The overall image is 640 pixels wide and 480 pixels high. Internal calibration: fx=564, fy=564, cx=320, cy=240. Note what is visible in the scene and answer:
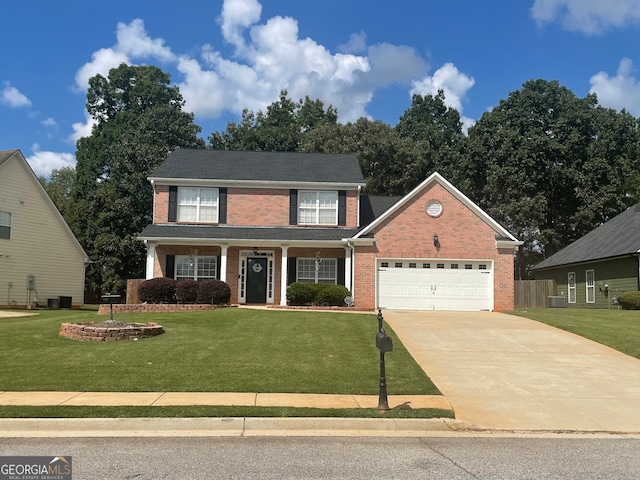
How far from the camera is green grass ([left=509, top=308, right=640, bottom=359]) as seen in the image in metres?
14.6

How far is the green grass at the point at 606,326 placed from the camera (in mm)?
14594

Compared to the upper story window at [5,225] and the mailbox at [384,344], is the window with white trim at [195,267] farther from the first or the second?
the mailbox at [384,344]

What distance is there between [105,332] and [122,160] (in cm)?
3215

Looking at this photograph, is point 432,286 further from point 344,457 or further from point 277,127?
point 277,127

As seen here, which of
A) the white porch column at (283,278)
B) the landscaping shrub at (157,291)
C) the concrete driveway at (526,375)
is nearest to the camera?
the concrete driveway at (526,375)

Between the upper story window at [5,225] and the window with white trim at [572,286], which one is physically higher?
the upper story window at [5,225]

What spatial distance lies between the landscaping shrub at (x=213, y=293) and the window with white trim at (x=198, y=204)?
4689mm

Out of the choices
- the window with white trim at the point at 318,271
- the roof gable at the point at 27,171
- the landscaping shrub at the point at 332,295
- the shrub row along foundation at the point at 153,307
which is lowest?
the shrub row along foundation at the point at 153,307

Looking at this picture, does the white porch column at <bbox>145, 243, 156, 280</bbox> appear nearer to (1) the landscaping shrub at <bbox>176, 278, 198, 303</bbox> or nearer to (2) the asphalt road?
(1) the landscaping shrub at <bbox>176, 278, 198, 303</bbox>

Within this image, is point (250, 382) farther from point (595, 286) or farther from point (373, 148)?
point (373, 148)

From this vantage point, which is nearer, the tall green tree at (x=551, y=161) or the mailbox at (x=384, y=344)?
the mailbox at (x=384, y=344)

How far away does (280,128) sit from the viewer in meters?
51.8

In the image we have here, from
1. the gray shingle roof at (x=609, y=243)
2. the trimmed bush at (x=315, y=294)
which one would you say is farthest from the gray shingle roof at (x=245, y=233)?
the gray shingle roof at (x=609, y=243)

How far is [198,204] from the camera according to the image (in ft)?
84.3
